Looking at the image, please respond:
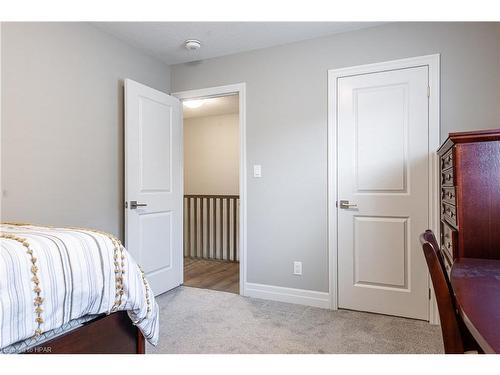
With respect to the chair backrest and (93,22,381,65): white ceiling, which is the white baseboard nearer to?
the chair backrest

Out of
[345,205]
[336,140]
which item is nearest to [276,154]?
[336,140]

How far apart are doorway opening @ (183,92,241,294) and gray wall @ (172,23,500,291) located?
0.82 meters

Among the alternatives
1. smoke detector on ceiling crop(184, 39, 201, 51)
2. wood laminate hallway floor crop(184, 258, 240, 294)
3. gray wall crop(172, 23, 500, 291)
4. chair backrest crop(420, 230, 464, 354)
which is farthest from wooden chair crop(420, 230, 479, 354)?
smoke detector on ceiling crop(184, 39, 201, 51)

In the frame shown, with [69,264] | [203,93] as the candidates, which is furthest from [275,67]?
[69,264]

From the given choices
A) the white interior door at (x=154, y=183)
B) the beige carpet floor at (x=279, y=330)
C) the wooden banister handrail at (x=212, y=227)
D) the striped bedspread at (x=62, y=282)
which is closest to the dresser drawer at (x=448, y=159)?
the beige carpet floor at (x=279, y=330)

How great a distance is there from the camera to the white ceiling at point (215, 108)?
4.51 metres

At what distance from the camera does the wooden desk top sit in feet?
2.23

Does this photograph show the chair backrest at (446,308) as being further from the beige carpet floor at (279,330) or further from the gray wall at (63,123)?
the gray wall at (63,123)

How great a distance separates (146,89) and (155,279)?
1.72 metres

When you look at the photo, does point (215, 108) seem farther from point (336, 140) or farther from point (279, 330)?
point (279, 330)

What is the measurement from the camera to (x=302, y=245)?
2920mm

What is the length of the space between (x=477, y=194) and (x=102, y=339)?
1.77m

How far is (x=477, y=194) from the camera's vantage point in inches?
60.9

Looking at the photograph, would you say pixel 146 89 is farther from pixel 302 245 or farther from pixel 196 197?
Result: pixel 196 197
